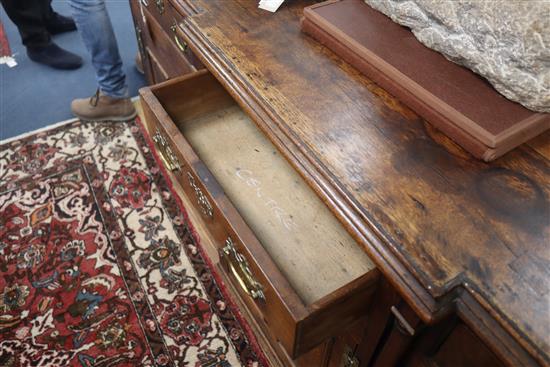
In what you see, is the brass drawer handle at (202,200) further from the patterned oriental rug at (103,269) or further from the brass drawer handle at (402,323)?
the patterned oriental rug at (103,269)

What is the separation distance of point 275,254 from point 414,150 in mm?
246

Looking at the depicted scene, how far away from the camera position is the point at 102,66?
4.63 feet

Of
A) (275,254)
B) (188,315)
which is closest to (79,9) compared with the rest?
(188,315)

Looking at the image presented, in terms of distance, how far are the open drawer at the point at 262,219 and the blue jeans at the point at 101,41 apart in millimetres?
715

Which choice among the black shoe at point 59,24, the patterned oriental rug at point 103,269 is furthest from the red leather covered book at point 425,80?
the black shoe at point 59,24

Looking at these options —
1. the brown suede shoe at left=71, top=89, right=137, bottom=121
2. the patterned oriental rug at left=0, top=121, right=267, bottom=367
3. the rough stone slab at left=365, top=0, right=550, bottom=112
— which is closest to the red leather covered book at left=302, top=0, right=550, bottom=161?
the rough stone slab at left=365, top=0, right=550, bottom=112

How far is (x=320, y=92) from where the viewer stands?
626mm

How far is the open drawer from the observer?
498mm

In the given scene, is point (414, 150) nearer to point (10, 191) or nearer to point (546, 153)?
point (546, 153)

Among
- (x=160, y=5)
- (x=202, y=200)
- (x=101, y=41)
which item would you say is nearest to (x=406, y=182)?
(x=202, y=200)

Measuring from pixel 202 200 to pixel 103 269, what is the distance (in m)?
→ 0.64

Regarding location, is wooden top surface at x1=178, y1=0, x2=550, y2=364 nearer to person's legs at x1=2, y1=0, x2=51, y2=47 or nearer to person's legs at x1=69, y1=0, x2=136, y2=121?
person's legs at x1=69, y1=0, x2=136, y2=121

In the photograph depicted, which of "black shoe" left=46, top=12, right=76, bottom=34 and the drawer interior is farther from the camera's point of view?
"black shoe" left=46, top=12, right=76, bottom=34

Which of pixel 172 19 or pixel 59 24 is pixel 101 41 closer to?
pixel 172 19
